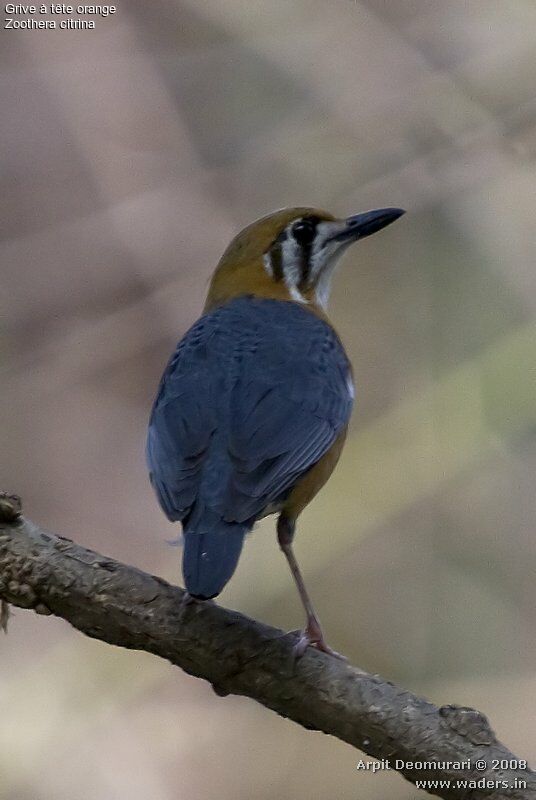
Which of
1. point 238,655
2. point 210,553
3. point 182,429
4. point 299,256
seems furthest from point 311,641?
point 299,256

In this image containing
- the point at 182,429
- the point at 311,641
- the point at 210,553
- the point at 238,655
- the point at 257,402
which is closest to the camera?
the point at 210,553

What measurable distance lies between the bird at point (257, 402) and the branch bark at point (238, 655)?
11 centimetres

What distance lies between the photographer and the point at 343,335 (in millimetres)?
7355

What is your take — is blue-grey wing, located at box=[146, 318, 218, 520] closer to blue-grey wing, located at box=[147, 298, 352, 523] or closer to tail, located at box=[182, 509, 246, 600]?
blue-grey wing, located at box=[147, 298, 352, 523]

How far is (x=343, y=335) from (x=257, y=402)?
10.3ft

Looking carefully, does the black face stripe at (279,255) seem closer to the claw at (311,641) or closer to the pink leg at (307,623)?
the pink leg at (307,623)

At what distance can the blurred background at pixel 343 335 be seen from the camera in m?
5.97

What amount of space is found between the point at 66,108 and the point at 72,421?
1.85 metres

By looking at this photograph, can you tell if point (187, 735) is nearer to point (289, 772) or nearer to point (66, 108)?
point (289, 772)

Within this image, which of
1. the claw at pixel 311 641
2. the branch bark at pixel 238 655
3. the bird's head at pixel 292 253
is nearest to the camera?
the branch bark at pixel 238 655

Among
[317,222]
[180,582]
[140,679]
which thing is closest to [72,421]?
[180,582]

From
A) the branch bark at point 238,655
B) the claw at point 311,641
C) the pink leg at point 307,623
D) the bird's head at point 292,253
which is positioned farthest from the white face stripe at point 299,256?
the branch bark at point 238,655

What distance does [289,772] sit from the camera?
19.6ft

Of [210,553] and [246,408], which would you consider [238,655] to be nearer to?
[210,553]
